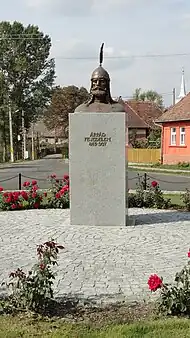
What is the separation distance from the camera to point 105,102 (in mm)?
11008

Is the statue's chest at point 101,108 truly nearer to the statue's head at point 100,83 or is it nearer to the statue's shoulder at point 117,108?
the statue's shoulder at point 117,108

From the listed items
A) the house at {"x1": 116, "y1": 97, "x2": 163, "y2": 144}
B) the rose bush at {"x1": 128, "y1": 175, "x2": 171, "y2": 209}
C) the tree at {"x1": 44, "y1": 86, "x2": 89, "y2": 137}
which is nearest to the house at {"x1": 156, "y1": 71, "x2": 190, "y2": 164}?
the house at {"x1": 116, "y1": 97, "x2": 163, "y2": 144}

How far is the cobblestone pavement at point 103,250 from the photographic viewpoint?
649 cm

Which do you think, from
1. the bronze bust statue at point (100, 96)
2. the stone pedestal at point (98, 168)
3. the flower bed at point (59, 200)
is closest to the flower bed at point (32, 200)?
the flower bed at point (59, 200)

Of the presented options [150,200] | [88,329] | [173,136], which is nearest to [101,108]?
[150,200]

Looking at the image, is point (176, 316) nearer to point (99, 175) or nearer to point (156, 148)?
point (99, 175)

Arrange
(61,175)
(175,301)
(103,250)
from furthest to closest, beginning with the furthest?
(61,175), (103,250), (175,301)

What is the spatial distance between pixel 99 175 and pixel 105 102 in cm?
161

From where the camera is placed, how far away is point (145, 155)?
1756 inches

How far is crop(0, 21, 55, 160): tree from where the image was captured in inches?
2424

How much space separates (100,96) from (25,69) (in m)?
51.8

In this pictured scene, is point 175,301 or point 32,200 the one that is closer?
point 175,301

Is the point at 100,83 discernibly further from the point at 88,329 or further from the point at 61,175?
the point at 61,175

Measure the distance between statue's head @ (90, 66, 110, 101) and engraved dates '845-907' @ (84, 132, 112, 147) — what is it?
84 centimetres
